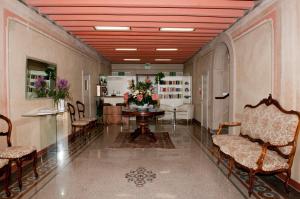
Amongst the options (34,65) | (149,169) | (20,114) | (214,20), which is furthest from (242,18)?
(20,114)

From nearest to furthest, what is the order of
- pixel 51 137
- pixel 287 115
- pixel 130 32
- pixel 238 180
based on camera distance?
pixel 287 115 < pixel 238 180 < pixel 51 137 < pixel 130 32

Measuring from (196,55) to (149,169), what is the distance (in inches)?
278

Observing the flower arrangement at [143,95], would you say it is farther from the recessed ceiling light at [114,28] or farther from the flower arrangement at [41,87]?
the flower arrangement at [41,87]

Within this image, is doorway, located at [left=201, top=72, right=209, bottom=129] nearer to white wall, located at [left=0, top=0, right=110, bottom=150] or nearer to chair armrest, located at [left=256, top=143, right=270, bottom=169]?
white wall, located at [left=0, top=0, right=110, bottom=150]

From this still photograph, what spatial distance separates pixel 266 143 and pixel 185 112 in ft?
25.3

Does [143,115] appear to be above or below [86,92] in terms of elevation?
below

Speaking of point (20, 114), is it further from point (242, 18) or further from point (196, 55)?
point (196, 55)

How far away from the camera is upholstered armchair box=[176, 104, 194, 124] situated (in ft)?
35.0

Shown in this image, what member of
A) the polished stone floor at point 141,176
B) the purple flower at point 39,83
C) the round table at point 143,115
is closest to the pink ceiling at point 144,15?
the purple flower at point 39,83

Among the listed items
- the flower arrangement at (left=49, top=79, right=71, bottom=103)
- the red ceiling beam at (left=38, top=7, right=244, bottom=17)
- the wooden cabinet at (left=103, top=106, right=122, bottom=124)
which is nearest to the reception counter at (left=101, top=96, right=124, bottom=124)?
the wooden cabinet at (left=103, top=106, right=122, bottom=124)

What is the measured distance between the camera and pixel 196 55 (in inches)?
402

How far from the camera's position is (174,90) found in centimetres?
1161

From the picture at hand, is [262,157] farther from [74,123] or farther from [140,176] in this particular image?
[74,123]

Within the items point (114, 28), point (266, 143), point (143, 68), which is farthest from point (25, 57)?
point (143, 68)
